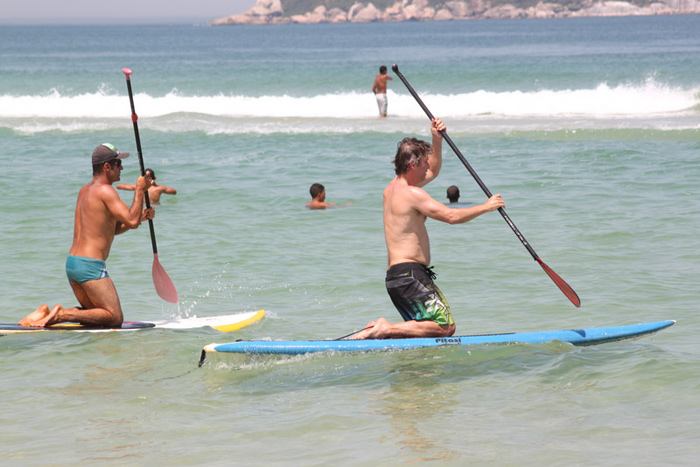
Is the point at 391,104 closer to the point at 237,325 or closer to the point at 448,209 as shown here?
the point at 237,325

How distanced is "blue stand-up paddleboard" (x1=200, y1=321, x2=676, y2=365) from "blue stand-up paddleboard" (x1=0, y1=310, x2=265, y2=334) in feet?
4.45

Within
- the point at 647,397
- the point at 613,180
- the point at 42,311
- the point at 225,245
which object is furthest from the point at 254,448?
the point at 613,180

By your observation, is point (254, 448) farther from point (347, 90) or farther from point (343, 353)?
point (347, 90)

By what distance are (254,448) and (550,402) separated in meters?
2.02

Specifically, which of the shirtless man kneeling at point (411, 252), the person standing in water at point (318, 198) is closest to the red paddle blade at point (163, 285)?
the shirtless man kneeling at point (411, 252)

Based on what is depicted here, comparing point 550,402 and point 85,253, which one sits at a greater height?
point 85,253

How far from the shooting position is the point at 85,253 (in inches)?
277

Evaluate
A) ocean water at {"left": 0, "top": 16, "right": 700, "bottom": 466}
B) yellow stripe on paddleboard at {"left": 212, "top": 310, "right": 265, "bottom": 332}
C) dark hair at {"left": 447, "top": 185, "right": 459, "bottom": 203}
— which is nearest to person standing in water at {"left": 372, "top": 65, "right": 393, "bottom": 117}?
ocean water at {"left": 0, "top": 16, "right": 700, "bottom": 466}

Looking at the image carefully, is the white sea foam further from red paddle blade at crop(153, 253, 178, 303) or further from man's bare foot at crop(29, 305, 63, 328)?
man's bare foot at crop(29, 305, 63, 328)

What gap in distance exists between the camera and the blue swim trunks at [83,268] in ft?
23.0

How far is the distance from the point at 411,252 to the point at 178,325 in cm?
260

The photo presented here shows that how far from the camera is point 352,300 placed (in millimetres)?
8594

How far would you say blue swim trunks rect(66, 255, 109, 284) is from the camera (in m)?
7.01

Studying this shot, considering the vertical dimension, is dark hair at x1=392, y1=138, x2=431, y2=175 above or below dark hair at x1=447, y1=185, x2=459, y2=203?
above
